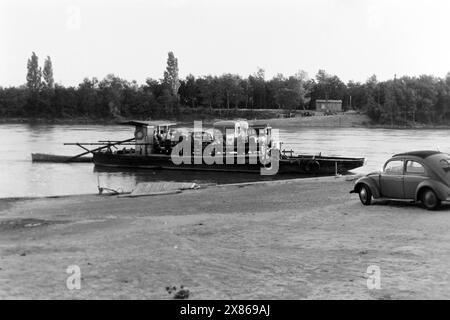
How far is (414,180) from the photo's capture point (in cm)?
1375

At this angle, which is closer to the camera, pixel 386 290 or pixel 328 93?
pixel 386 290

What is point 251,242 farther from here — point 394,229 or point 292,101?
point 292,101

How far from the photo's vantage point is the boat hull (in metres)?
38.6

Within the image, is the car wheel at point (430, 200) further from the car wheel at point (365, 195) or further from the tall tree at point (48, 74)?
the tall tree at point (48, 74)

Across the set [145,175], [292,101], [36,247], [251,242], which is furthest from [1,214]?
[292,101]

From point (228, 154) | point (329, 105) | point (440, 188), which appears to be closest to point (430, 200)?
point (440, 188)

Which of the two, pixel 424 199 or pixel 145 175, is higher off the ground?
pixel 424 199

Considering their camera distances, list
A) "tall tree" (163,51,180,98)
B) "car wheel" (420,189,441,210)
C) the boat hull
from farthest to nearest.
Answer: "tall tree" (163,51,180,98) → the boat hull → "car wheel" (420,189,441,210)

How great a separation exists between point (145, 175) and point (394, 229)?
30454mm

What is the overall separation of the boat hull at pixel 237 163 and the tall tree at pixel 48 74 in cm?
11721

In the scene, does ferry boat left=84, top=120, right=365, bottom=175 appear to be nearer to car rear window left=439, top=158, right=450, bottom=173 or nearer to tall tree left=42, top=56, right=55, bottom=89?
car rear window left=439, top=158, right=450, bottom=173

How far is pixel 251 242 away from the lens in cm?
1081

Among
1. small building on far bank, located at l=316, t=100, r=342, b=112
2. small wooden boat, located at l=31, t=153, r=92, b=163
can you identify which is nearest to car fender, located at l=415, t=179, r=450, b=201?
small wooden boat, located at l=31, t=153, r=92, b=163

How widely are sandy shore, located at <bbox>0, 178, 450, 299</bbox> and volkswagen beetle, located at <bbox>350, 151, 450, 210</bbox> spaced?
0.32 metres
